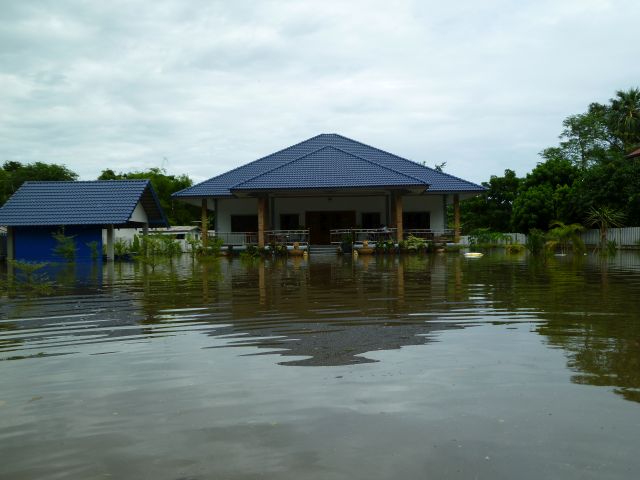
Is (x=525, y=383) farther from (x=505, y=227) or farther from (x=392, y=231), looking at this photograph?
(x=505, y=227)

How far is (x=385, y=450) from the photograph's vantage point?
283 cm

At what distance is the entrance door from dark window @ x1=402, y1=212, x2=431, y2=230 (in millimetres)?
3298

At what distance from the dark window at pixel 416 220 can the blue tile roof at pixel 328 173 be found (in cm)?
206

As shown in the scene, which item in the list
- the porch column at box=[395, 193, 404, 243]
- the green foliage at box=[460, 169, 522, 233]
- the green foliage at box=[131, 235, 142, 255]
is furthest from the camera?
the green foliage at box=[460, 169, 522, 233]

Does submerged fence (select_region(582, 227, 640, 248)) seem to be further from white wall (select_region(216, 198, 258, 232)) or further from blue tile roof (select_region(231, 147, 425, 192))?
white wall (select_region(216, 198, 258, 232))

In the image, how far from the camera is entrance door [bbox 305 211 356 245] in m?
32.4

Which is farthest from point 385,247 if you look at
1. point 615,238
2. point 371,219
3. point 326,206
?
point 615,238

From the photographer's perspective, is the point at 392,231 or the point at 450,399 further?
the point at 392,231

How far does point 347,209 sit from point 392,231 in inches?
195

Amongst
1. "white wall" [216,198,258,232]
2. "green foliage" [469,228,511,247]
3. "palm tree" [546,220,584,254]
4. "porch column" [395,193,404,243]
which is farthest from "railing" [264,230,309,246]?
"palm tree" [546,220,584,254]

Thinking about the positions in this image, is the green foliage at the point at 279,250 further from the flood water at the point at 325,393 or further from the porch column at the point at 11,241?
the flood water at the point at 325,393

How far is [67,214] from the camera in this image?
26.2 m

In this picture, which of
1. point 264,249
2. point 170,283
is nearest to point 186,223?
point 264,249

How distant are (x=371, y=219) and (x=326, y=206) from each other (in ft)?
8.39
